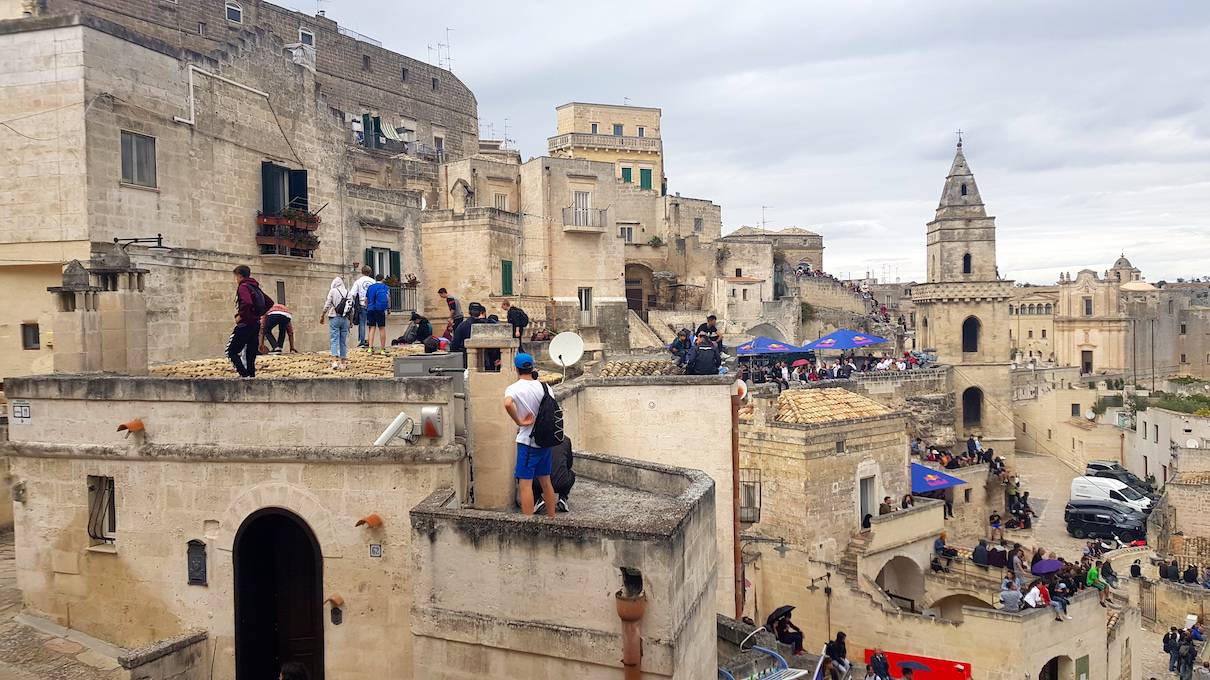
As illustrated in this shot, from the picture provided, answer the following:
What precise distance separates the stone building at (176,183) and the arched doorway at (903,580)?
14.9 metres

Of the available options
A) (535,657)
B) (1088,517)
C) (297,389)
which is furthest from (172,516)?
(1088,517)

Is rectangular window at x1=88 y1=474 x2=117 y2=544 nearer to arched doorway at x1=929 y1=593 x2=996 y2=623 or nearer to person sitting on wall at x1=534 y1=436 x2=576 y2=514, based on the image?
person sitting on wall at x1=534 y1=436 x2=576 y2=514

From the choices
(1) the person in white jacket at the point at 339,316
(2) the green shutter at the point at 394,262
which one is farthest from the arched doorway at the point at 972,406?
(1) the person in white jacket at the point at 339,316

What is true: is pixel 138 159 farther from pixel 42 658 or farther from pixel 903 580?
pixel 903 580

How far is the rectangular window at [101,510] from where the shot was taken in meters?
8.98

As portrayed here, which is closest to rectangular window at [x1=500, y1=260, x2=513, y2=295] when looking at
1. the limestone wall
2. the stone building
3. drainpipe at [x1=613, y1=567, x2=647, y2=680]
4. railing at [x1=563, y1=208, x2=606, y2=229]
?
the stone building

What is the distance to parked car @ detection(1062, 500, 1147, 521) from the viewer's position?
3122 cm

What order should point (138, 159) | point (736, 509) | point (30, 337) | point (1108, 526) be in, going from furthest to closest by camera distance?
point (1108, 526) → point (138, 159) → point (30, 337) → point (736, 509)

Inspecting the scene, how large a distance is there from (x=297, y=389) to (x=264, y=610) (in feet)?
7.68

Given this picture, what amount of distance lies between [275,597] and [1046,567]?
17.9 m

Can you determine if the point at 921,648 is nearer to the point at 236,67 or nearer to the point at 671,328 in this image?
the point at 236,67

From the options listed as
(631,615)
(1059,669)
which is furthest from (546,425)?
(1059,669)

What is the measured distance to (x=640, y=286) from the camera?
51438mm

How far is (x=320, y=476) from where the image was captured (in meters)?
8.37
